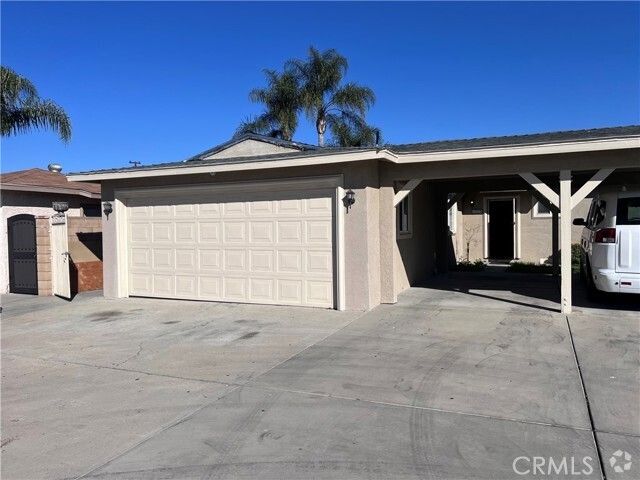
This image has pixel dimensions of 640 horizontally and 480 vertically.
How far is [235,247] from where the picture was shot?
33.3ft

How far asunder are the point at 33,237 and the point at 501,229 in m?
15.4

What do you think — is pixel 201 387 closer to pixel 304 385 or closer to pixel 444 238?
pixel 304 385

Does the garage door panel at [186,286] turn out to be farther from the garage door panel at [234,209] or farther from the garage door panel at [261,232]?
the garage door panel at [261,232]

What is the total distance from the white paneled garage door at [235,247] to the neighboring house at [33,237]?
2.23 metres

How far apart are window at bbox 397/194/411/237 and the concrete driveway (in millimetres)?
2800

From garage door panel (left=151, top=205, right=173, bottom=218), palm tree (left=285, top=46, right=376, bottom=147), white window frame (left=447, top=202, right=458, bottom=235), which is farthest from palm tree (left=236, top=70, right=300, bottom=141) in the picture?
garage door panel (left=151, top=205, right=173, bottom=218)

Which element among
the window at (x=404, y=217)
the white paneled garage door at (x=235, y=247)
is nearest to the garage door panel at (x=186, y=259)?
the white paneled garage door at (x=235, y=247)

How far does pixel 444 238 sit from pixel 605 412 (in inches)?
406

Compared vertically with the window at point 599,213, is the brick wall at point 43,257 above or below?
below

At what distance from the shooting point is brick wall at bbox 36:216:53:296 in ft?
38.9

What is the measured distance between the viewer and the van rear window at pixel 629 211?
7.53m

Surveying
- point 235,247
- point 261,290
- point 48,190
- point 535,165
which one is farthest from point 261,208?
point 48,190

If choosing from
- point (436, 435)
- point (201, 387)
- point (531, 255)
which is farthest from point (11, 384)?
point (531, 255)

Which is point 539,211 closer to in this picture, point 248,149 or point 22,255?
point 248,149
